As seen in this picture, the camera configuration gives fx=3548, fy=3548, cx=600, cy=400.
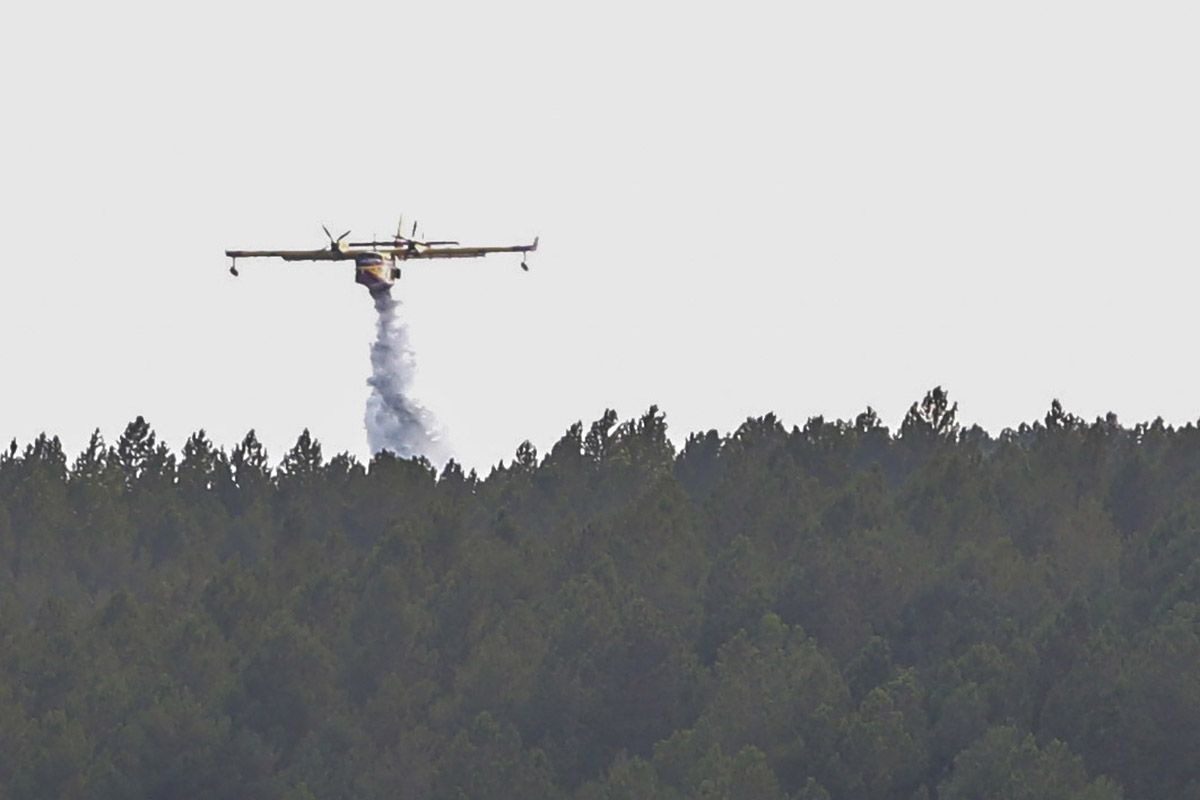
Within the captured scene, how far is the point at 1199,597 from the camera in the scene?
107438mm

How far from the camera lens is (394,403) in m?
161

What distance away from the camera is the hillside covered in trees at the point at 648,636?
319 ft

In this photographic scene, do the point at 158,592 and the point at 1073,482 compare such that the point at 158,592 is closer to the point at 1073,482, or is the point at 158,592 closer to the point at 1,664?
the point at 1,664

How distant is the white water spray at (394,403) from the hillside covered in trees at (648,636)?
126 cm

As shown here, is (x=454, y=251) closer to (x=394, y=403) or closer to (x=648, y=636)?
(x=394, y=403)

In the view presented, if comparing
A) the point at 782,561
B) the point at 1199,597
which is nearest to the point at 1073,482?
the point at 782,561

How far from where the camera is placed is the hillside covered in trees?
97.1 meters

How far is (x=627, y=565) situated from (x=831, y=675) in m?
28.6

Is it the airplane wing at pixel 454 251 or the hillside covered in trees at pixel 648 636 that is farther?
the airplane wing at pixel 454 251

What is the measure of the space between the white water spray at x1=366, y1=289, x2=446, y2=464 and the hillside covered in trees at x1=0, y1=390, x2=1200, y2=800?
4.14 feet

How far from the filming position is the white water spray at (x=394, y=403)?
502ft

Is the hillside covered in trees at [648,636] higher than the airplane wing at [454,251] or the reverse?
the reverse

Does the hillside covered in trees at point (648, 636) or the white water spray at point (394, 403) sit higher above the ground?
the white water spray at point (394, 403)

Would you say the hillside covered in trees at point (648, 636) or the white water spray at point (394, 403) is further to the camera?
the white water spray at point (394, 403)
